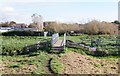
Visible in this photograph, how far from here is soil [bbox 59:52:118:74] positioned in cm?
1239

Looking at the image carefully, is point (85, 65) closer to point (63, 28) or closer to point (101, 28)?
point (101, 28)

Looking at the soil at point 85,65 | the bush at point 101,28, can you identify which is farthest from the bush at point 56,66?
the bush at point 101,28

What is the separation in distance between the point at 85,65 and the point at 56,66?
1.78 meters

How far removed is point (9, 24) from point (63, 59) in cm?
6951

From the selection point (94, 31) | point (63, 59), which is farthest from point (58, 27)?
point (63, 59)

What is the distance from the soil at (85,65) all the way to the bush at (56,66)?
21 centimetres

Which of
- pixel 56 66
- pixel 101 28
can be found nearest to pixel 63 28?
pixel 101 28

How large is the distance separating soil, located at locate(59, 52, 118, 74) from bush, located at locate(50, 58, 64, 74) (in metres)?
0.21

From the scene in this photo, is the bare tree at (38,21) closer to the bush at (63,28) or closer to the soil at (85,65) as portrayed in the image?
the bush at (63,28)

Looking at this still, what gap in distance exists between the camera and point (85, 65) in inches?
529

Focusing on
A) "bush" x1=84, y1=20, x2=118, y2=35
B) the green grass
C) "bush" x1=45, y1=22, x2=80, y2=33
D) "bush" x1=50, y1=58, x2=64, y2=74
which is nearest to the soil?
"bush" x1=50, y1=58, x2=64, y2=74

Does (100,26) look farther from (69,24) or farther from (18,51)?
(18,51)

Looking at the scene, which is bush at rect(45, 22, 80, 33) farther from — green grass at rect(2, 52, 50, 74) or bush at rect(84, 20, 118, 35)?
green grass at rect(2, 52, 50, 74)

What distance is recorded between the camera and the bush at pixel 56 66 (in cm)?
1170
